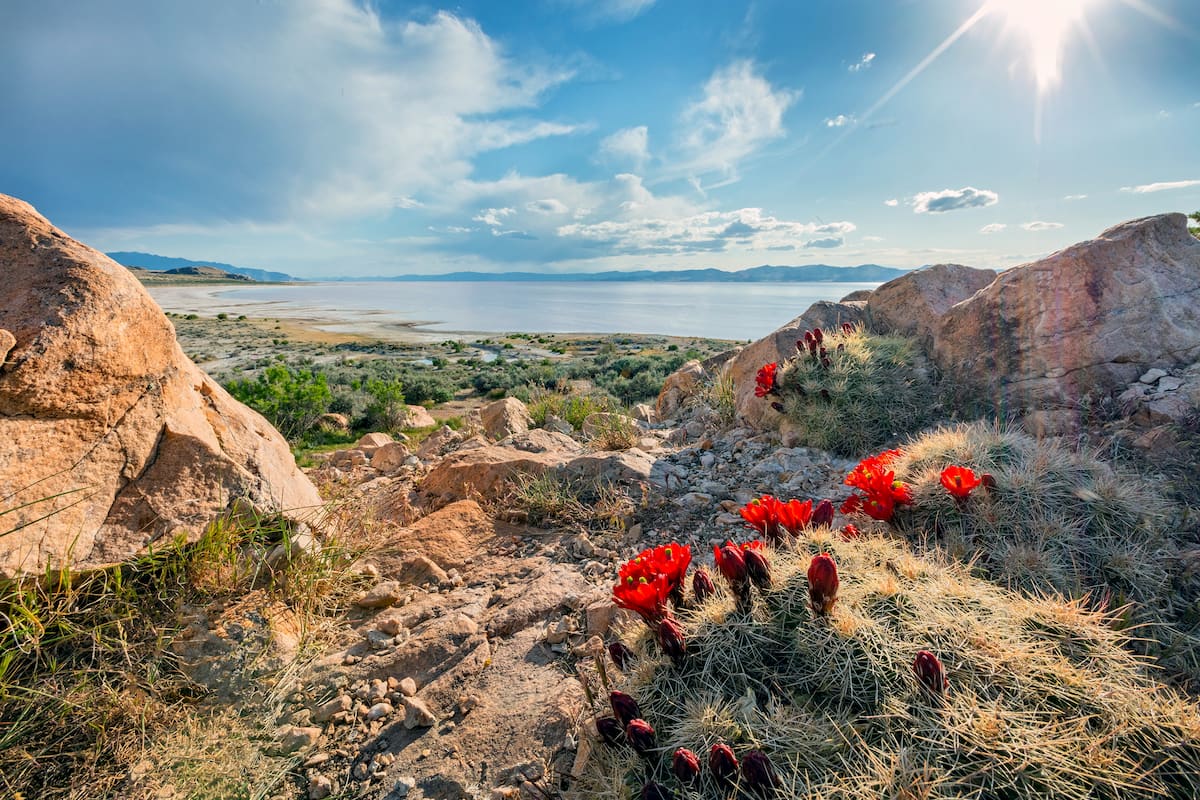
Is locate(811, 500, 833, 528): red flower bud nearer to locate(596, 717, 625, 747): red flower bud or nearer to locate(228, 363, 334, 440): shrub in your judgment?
locate(596, 717, 625, 747): red flower bud

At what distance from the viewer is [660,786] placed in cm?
171

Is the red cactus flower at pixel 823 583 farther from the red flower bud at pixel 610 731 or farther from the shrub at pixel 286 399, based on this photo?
the shrub at pixel 286 399

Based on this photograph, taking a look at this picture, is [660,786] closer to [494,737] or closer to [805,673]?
[805,673]

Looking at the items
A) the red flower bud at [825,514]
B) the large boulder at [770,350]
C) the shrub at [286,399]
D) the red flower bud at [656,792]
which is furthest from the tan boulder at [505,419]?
the red flower bud at [656,792]

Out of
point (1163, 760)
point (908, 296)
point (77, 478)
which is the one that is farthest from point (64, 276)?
point (908, 296)

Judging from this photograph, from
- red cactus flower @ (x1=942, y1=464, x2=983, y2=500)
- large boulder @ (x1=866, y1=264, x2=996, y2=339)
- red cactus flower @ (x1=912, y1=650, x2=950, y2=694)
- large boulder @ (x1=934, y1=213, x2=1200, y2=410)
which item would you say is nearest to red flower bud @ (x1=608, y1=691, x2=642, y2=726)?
red cactus flower @ (x1=912, y1=650, x2=950, y2=694)

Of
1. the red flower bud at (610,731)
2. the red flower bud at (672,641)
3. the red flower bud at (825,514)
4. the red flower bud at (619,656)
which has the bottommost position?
the red flower bud at (610,731)

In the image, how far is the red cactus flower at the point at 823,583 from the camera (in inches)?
79.4

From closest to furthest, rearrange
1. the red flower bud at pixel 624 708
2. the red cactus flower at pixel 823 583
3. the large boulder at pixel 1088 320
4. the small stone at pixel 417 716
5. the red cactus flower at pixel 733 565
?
1. the red flower bud at pixel 624 708
2. the red cactus flower at pixel 823 583
3. the red cactus flower at pixel 733 565
4. the small stone at pixel 417 716
5. the large boulder at pixel 1088 320

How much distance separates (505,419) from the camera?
8.35 meters

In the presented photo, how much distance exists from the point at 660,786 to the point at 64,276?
381 centimetres

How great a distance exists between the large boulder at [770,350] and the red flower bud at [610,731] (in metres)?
5.02

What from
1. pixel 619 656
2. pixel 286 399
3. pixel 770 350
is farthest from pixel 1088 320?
pixel 286 399

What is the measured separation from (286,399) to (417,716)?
8.85 m
